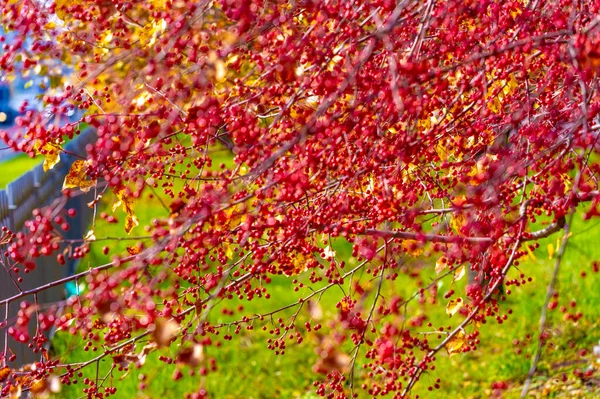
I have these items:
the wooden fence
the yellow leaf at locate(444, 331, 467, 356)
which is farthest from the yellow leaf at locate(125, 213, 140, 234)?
the yellow leaf at locate(444, 331, 467, 356)

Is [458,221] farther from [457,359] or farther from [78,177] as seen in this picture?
[457,359]

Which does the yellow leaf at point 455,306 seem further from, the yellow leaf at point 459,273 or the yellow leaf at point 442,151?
the yellow leaf at point 442,151

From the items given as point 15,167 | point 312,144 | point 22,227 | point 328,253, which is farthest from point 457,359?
point 15,167

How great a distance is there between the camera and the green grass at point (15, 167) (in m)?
A: 19.5

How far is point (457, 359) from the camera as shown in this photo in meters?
6.55

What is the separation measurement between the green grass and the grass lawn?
12.9 meters

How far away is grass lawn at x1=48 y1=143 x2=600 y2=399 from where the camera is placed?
5.83 meters

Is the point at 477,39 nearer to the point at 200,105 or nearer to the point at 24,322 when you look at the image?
the point at 200,105

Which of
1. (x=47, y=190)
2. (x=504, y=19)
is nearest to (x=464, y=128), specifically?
(x=504, y=19)

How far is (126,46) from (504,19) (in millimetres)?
1765

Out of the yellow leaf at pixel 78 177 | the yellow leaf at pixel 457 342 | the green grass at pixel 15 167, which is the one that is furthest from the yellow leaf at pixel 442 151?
the green grass at pixel 15 167

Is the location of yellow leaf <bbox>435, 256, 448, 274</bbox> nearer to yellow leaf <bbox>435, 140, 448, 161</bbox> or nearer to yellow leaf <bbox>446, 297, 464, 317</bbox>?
yellow leaf <bbox>446, 297, 464, 317</bbox>

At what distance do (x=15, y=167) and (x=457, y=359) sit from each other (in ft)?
58.7

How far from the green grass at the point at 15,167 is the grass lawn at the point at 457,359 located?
42.5 feet
